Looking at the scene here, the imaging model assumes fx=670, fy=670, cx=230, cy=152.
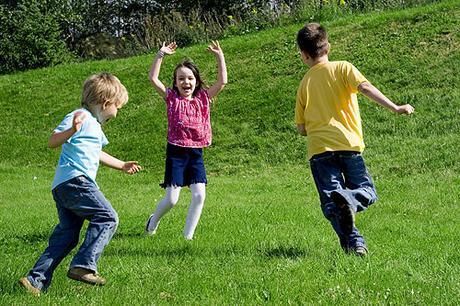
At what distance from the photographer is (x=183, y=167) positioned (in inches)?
260

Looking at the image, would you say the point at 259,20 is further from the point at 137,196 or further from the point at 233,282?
the point at 233,282

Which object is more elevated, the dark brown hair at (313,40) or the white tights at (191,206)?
the dark brown hair at (313,40)

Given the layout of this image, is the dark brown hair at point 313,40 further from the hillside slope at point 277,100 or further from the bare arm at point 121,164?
the hillside slope at point 277,100

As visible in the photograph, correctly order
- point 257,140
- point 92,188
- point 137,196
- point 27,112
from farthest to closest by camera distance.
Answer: point 27,112 < point 257,140 < point 137,196 < point 92,188

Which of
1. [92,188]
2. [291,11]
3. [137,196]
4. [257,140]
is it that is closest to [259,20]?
[291,11]

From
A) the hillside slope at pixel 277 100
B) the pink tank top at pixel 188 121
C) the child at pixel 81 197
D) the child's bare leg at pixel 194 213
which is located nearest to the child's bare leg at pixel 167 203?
the child's bare leg at pixel 194 213

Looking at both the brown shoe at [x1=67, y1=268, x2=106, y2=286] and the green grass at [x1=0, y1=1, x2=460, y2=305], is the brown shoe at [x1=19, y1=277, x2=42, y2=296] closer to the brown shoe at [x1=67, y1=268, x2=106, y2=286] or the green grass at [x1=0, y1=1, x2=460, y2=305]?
the green grass at [x1=0, y1=1, x2=460, y2=305]

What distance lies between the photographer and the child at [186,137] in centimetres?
655

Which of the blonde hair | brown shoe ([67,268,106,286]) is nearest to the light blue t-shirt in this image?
the blonde hair

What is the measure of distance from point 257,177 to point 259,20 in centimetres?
1125

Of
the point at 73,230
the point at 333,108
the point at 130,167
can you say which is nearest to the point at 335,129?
the point at 333,108

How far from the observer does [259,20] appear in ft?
72.2

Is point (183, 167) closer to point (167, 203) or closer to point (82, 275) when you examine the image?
point (167, 203)

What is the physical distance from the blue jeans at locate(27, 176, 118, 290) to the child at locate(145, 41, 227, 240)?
2031 mm
